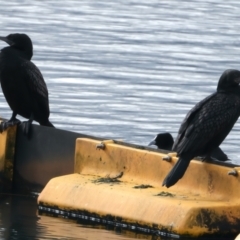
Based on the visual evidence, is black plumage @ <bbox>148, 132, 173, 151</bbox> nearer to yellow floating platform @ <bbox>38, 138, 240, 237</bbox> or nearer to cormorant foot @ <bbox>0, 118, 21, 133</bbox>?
cormorant foot @ <bbox>0, 118, 21, 133</bbox>

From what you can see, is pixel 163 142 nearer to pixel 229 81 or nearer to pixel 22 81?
pixel 22 81

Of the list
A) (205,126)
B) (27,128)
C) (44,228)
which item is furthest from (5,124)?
(205,126)

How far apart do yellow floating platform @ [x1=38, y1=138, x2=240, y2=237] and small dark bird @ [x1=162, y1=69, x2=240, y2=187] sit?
0.13m

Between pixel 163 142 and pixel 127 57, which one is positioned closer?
pixel 163 142

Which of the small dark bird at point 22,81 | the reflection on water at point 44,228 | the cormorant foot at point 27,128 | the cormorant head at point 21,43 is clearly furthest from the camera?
the cormorant head at point 21,43

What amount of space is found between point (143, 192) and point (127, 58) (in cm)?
1151

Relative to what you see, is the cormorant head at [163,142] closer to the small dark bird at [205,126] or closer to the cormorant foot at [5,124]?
the cormorant foot at [5,124]

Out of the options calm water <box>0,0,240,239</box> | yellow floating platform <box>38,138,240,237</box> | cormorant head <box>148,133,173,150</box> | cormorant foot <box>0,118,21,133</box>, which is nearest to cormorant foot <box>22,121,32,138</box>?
cormorant foot <box>0,118,21,133</box>

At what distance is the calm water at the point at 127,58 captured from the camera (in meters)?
14.9

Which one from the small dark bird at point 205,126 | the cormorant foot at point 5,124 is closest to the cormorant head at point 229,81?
the small dark bird at point 205,126

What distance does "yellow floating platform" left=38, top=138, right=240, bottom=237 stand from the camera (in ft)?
26.3

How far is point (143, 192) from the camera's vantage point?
27.7 feet

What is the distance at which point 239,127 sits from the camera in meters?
14.4

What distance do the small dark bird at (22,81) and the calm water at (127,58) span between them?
5.90 ft
